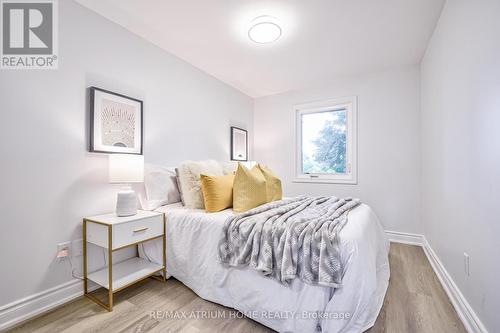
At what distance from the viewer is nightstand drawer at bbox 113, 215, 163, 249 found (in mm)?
1650

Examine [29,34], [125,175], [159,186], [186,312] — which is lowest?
[186,312]

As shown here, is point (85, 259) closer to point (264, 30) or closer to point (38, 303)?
point (38, 303)

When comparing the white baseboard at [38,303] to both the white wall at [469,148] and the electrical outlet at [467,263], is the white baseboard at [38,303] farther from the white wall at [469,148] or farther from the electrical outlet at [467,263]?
the electrical outlet at [467,263]

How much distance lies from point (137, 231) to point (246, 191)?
95 cm

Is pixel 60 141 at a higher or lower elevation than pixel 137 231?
higher

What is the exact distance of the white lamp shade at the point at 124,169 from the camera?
1761 mm

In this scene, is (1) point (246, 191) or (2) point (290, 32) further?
(2) point (290, 32)

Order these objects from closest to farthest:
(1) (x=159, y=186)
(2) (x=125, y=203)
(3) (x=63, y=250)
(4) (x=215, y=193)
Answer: (3) (x=63, y=250) → (2) (x=125, y=203) → (4) (x=215, y=193) → (1) (x=159, y=186)

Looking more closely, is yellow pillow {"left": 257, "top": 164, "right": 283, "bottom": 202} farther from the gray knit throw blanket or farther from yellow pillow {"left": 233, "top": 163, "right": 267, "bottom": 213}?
the gray knit throw blanket

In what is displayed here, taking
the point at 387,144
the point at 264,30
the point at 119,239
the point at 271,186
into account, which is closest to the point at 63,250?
the point at 119,239

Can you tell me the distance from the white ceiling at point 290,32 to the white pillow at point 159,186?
141 cm

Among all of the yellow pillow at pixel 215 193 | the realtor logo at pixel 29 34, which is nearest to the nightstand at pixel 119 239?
the yellow pillow at pixel 215 193

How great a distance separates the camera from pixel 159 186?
230 centimetres

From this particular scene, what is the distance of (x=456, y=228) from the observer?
172 cm
